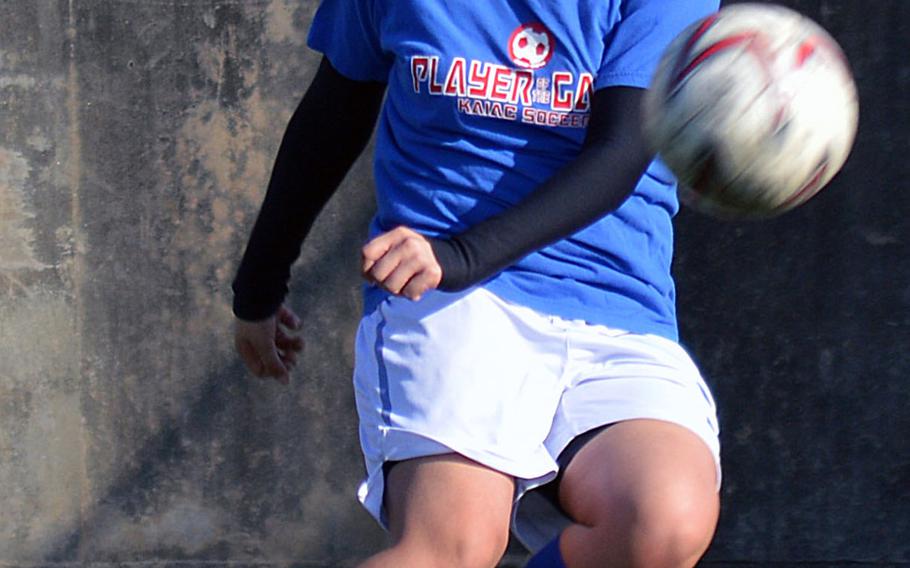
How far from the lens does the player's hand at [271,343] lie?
2818 mm

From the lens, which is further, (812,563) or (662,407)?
(812,563)

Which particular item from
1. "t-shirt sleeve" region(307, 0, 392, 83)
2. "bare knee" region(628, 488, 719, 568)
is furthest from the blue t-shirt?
"bare knee" region(628, 488, 719, 568)

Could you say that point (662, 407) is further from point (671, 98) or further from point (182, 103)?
point (182, 103)

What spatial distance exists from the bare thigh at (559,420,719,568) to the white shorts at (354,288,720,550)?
0.05 metres

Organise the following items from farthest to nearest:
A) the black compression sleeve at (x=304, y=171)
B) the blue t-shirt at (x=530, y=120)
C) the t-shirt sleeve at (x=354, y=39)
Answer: the black compression sleeve at (x=304, y=171) → the t-shirt sleeve at (x=354, y=39) → the blue t-shirt at (x=530, y=120)

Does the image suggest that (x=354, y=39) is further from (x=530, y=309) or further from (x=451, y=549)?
(x=451, y=549)

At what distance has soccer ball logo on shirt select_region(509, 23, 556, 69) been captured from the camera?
7.80 ft

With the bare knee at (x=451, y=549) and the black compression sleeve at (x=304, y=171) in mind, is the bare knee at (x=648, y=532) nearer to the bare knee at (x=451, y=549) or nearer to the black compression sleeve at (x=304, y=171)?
the bare knee at (x=451, y=549)

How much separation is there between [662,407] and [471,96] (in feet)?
1.99

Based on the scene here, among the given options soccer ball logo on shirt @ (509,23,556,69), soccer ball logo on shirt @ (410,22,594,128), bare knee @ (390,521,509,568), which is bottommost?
bare knee @ (390,521,509,568)

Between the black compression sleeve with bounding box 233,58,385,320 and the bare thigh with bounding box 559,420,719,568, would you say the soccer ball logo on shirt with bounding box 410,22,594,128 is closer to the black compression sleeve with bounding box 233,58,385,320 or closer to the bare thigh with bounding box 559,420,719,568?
the black compression sleeve with bounding box 233,58,385,320

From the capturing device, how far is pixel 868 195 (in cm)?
366

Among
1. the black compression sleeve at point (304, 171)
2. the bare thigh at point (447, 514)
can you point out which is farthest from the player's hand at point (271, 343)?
the bare thigh at point (447, 514)

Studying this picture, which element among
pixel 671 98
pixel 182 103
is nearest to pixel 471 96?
pixel 671 98
